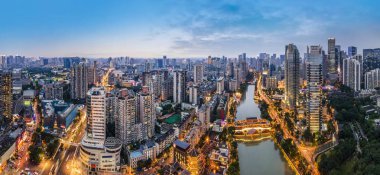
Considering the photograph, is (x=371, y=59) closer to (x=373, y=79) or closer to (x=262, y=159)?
(x=373, y=79)

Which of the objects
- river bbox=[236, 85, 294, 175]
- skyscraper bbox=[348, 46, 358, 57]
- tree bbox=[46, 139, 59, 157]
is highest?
skyscraper bbox=[348, 46, 358, 57]

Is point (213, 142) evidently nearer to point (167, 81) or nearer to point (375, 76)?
point (167, 81)

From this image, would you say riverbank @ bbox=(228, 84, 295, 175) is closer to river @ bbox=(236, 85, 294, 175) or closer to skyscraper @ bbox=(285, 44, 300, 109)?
river @ bbox=(236, 85, 294, 175)

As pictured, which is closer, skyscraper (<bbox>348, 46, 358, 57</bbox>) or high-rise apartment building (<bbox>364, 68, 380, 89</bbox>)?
high-rise apartment building (<bbox>364, 68, 380, 89</bbox>)

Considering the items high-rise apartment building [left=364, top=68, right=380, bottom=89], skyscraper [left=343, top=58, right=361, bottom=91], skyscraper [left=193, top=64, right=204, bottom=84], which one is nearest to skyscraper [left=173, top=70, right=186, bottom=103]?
skyscraper [left=193, top=64, right=204, bottom=84]

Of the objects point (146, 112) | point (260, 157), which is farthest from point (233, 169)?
point (146, 112)

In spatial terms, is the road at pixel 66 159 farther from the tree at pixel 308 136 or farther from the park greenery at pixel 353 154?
the tree at pixel 308 136

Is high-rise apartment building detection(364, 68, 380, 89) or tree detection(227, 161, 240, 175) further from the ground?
high-rise apartment building detection(364, 68, 380, 89)
